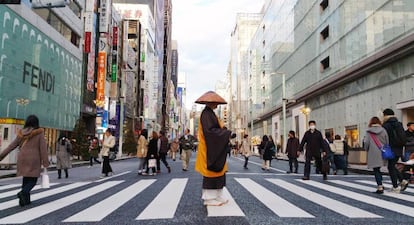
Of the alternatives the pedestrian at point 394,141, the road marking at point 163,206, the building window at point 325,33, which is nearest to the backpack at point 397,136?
the pedestrian at point 394,141

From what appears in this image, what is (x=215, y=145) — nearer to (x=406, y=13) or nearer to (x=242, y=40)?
(x=406, y=13)

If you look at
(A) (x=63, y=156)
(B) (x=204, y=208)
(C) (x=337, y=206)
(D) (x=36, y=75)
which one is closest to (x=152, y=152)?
(A) (x=63, y=156)

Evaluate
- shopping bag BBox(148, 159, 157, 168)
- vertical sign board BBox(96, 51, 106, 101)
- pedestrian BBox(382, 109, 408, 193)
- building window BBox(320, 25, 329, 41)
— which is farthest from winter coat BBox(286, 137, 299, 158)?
vertical sign board BBox(96, 51, 106, 101)

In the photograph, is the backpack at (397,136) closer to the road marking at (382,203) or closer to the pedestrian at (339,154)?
the road marking at (382,203)

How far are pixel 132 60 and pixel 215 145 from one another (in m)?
50.2

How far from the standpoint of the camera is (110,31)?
41.2 meters

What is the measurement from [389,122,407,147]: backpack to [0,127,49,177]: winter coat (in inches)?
271

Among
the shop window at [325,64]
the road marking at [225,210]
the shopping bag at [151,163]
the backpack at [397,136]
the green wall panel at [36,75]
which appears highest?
the shop window at [325,64]

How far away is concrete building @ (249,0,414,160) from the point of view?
18766 mm

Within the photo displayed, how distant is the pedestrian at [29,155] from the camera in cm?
590

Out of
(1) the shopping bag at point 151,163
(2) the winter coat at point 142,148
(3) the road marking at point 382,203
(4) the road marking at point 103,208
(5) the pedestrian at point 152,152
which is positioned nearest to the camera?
(4) the road marking at point 103,208

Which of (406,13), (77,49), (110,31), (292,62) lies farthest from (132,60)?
(406,13)

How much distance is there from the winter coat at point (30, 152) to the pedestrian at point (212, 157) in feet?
9.12

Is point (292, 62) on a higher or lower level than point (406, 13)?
higher
